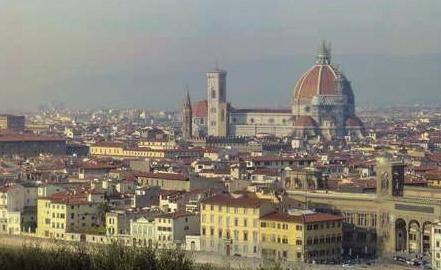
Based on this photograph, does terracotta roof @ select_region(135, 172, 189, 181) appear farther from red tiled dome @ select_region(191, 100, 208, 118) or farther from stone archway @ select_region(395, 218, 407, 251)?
red tiled dome @ select_region(191, 100, 208, 118)

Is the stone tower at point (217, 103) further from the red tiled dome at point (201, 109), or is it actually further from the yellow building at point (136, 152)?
the yellow building at point (136, 152)

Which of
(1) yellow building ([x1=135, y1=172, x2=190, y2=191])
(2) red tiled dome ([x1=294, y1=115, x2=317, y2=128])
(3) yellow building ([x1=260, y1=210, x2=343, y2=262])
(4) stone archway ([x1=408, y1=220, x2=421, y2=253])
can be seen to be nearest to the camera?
(3) yellow building ([x1=260, y1=210, x2=343, y2=262])

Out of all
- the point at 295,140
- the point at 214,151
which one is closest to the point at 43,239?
the point at 214,151

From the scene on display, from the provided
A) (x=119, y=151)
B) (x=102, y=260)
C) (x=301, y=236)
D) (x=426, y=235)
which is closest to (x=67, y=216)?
(x=301, y=236)

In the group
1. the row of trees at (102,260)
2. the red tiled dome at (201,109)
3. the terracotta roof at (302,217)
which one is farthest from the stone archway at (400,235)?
the red tiled dome at (201,109)

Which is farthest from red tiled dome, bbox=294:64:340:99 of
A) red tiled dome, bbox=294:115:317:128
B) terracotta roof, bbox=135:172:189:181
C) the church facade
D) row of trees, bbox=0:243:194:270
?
row of trees, bbox=0:243:194:270

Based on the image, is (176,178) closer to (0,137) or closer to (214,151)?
(214,151)

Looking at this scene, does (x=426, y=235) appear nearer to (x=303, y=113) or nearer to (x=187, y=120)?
(x=187, y=120)
